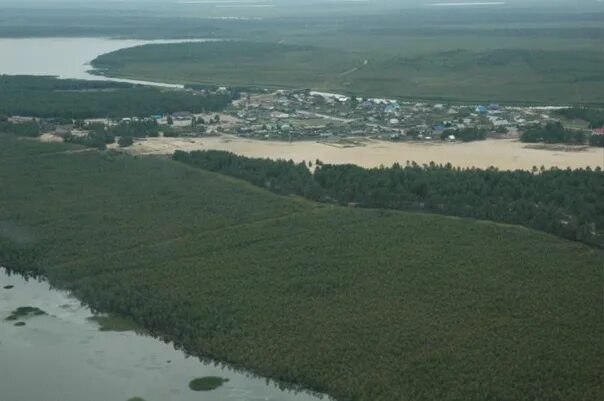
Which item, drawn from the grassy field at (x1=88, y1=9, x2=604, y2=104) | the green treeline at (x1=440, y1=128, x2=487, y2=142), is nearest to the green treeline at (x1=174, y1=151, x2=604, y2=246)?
the green treeline at (x1=440, y1=128, x2=487, y2=142)

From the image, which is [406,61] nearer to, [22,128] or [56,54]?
[56,54]

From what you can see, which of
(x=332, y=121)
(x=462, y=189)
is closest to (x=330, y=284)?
(x=462, y=189)

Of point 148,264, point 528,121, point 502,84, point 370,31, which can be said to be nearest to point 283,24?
point 370,31

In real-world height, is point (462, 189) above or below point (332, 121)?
above

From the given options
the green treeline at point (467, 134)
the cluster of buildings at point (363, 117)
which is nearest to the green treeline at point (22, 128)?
the cluster of buildings at point (363, 117)

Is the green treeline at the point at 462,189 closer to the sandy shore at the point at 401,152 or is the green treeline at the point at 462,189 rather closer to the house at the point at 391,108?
the sandy shore at the point at 401,152
